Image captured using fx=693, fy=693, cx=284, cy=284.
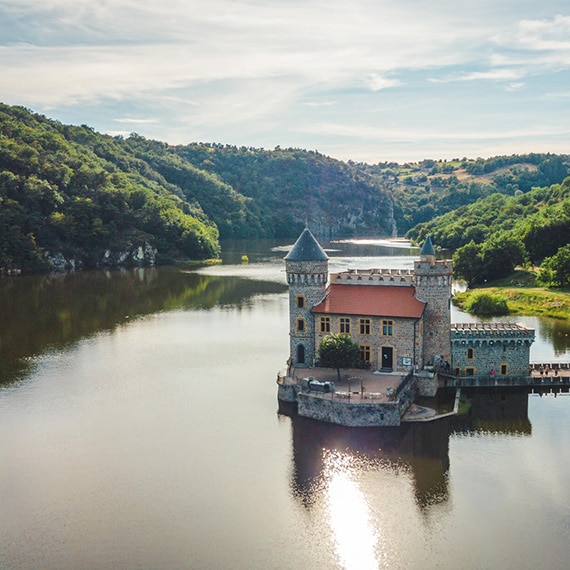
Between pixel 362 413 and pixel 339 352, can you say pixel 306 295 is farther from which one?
pixel 362 413

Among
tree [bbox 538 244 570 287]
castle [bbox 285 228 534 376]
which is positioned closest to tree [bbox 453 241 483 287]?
tree [bbox 538 244 570 287]

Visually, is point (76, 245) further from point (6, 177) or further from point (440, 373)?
point (440, 373)

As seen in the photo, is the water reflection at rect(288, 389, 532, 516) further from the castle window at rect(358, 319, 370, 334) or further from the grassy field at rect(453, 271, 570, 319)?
the grassy field at rect(453, 271, 570, 319)

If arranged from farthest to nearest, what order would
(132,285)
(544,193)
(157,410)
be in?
(544,193)
(132,285)
(157,410)

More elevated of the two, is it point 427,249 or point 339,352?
point 427,249

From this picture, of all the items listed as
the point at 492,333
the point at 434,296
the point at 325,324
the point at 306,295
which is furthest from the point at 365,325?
the point at 492,333

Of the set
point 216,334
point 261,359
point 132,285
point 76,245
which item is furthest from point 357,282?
point 76,245

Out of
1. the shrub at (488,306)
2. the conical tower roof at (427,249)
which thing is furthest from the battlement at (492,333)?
the shrub at (488,306)
